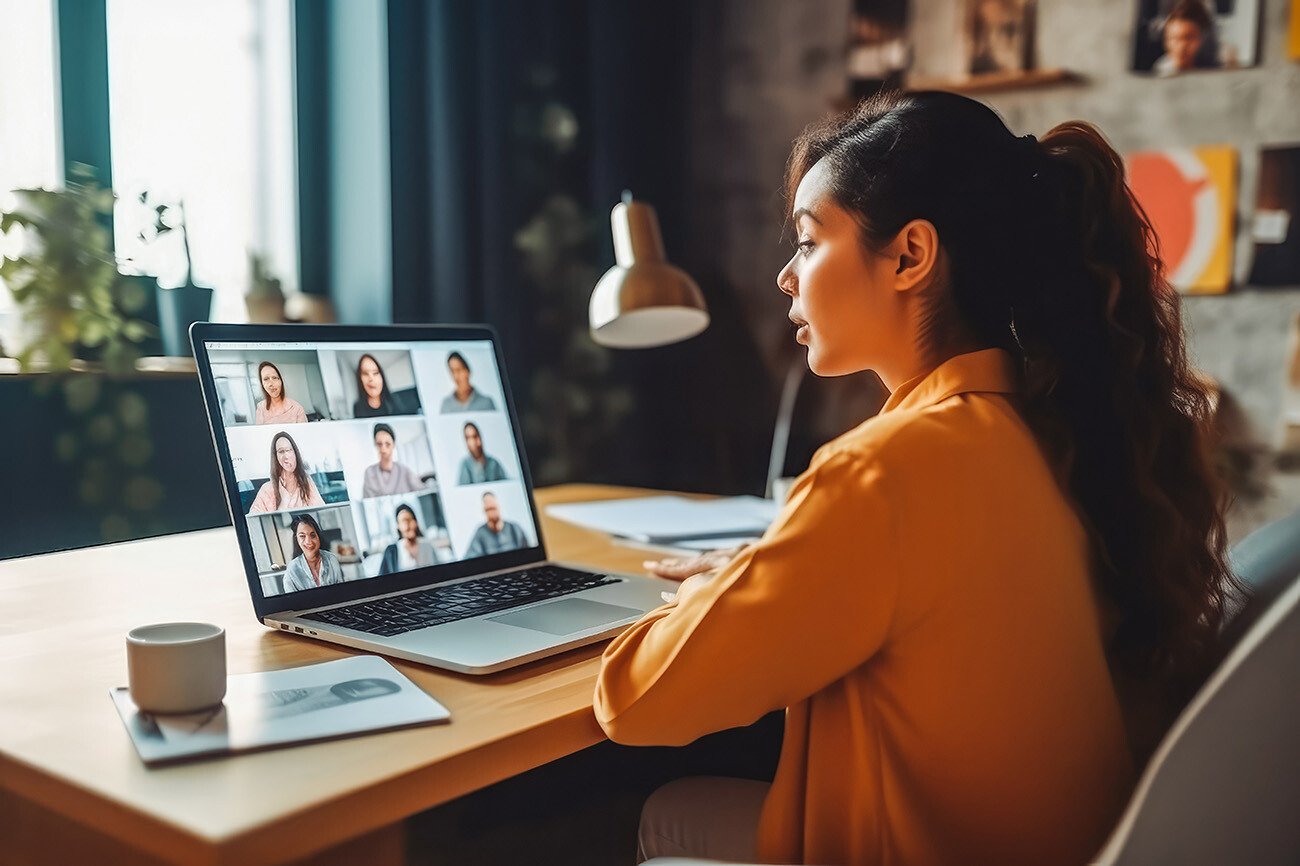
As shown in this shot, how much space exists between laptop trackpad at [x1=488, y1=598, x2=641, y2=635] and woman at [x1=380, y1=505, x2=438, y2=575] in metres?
0.16

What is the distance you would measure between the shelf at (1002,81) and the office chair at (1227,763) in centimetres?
201

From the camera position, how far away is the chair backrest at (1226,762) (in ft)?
1.93

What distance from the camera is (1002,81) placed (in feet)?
8.23

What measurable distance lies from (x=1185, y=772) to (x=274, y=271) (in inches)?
82.1

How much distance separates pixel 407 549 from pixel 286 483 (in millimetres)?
156

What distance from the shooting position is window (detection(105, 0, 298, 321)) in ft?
6.81

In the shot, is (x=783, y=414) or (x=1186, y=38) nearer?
(x=1186, y=38)

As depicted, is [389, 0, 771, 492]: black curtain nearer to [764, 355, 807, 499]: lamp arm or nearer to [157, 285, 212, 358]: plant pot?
[764, 355, 807, 499]: lamp arm

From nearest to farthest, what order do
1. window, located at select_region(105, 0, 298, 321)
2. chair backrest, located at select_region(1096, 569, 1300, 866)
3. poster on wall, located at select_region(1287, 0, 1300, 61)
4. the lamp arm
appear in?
chair backrest, located at select_region(1096, 569, 1300, 866), window, located at select_region(105, 0, 298, 321), poster on wall, located at select_region(1287, 0, 1300, 61), the lamp arm

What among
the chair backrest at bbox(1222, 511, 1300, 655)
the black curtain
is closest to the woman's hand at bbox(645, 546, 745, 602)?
the chair backrest at bbox(1222, 511, 1300, 655)

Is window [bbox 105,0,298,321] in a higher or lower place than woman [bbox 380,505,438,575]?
higher

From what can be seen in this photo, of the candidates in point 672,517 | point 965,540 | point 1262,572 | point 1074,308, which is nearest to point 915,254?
point 1074,308

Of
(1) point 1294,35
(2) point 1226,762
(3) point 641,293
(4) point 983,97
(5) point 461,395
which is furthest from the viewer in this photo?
(4) point 983,97

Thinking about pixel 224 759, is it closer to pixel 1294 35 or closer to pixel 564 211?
pixel 564 211
